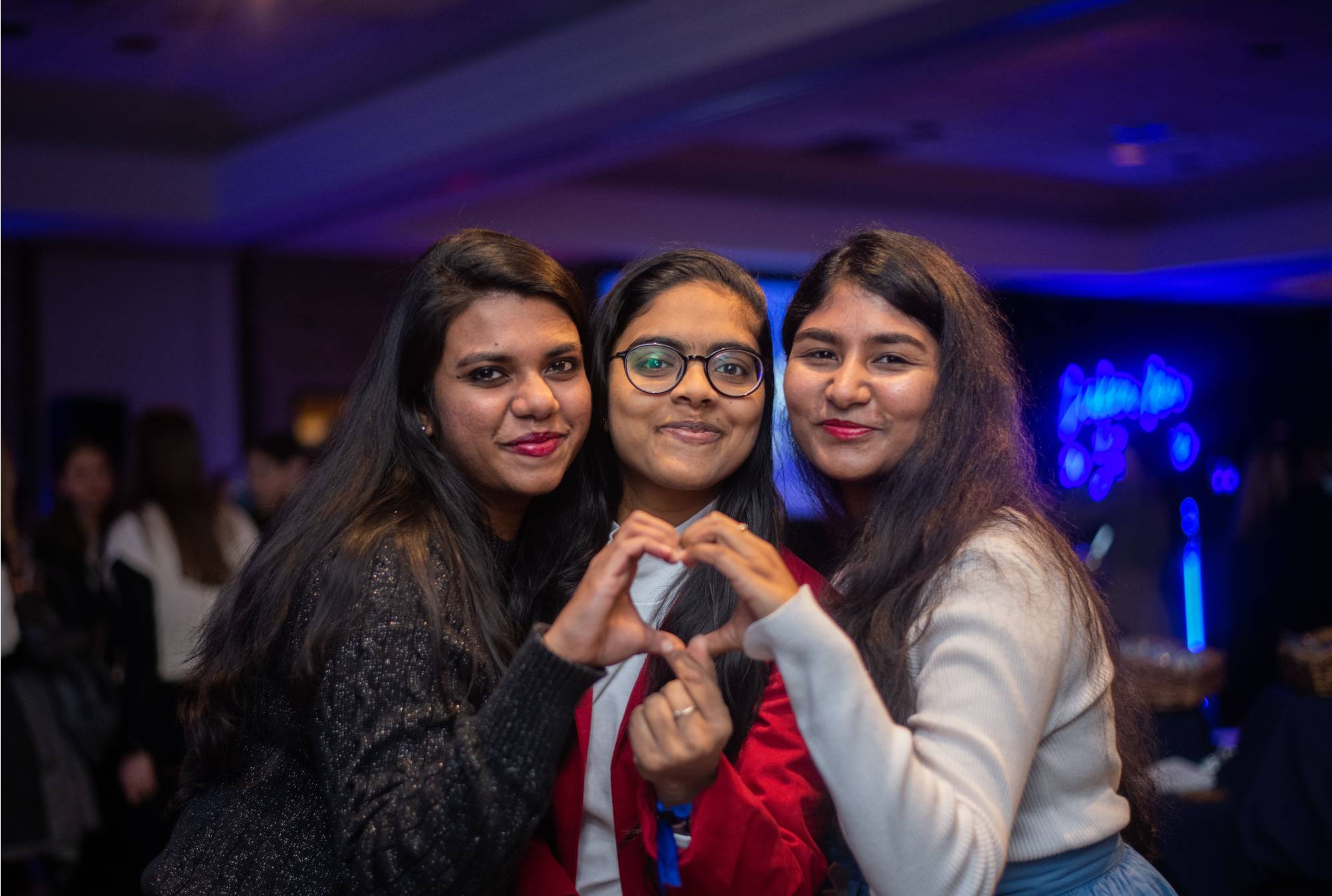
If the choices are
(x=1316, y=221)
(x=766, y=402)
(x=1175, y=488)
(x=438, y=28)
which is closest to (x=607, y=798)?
(x=766, y=402)

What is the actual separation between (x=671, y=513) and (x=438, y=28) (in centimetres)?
440

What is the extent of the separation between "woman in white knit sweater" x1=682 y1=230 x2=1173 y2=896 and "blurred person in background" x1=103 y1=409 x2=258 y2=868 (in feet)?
9.08

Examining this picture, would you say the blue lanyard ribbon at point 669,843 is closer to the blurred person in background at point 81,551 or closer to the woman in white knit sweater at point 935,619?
the woman in white knit sweater at point 935,619

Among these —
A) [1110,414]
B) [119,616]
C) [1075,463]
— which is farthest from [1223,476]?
[119,616]

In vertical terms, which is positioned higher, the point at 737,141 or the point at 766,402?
the point at 737,141

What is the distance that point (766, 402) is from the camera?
197cm

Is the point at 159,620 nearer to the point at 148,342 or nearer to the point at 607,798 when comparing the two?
the point at 607,798

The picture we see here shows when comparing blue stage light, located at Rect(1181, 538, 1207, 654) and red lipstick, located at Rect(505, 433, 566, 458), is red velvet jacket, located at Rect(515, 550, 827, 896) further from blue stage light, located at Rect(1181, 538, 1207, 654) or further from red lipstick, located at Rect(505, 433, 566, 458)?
blue stage light, located at Rect(1181, 538, 1207, 654)

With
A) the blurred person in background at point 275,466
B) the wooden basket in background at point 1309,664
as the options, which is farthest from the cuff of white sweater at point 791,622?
the blurred person in background at point 275,466

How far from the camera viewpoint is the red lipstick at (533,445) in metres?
1.77

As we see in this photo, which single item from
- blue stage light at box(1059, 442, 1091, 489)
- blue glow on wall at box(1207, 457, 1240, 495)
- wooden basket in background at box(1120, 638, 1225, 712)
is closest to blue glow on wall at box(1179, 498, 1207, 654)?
blue glow on wall at box(1207, 457, 1240, 495)

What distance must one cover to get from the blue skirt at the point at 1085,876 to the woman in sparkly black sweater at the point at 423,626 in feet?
1.66

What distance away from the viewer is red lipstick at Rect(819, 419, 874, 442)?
164 cm

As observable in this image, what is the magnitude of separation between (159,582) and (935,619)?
10.9ft
